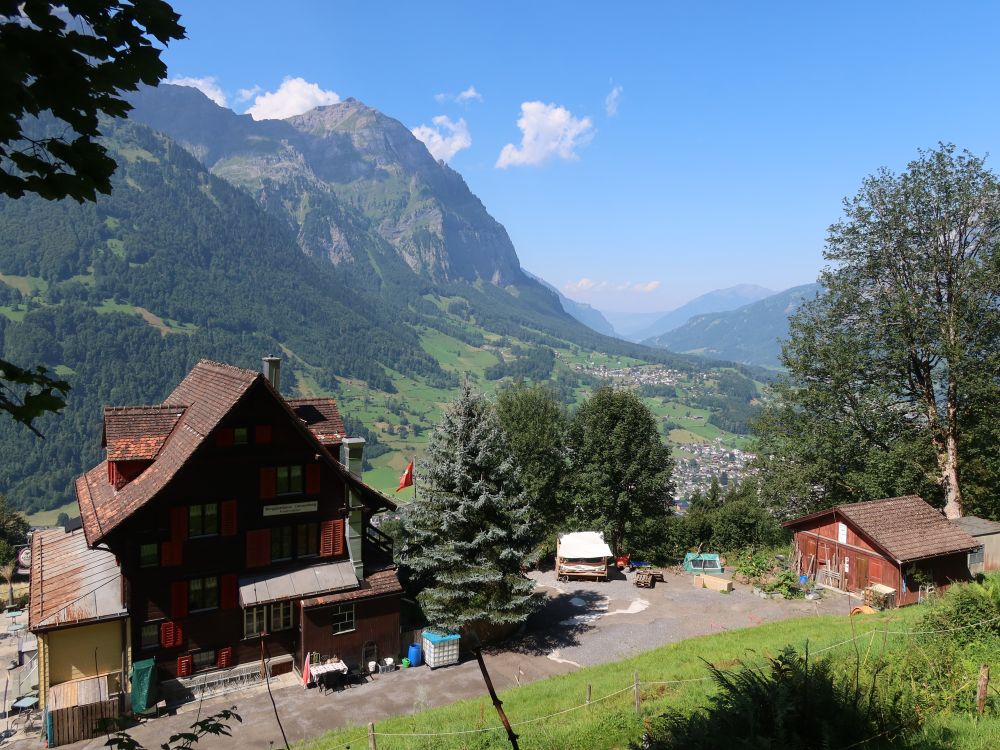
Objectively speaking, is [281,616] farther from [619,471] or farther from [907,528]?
[907,528]

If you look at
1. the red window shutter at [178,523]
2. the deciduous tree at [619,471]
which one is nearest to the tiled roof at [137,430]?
the red window shutter at [178,523]

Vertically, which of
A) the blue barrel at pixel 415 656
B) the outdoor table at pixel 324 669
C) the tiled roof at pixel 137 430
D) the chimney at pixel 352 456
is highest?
the tiled roof at pixel 137 430

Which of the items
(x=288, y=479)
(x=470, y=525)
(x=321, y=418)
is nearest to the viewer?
(x=288, y=479)

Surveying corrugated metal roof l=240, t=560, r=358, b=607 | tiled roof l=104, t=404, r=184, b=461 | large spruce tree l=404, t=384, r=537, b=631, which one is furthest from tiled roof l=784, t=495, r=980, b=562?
tiled roof l=104, t=404, r=184, b=461

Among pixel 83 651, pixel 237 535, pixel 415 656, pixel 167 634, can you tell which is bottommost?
pixel 415 656

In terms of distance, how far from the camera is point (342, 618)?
83.2 feet

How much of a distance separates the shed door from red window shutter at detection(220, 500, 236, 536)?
→ 2889cm

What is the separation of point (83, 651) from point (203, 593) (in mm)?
3956

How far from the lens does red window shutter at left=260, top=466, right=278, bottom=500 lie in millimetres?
25078

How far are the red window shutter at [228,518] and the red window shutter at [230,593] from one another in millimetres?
1625

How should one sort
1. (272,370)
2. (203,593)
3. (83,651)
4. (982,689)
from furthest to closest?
1. (272,370)
2. (203,593)
3. (83,651)
4. (982,689)

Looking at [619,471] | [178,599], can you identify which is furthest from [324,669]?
[619,471]

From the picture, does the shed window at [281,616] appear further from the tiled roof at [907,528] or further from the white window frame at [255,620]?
the tiled roof at [907,528]

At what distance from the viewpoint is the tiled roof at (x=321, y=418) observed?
94.7 ft
